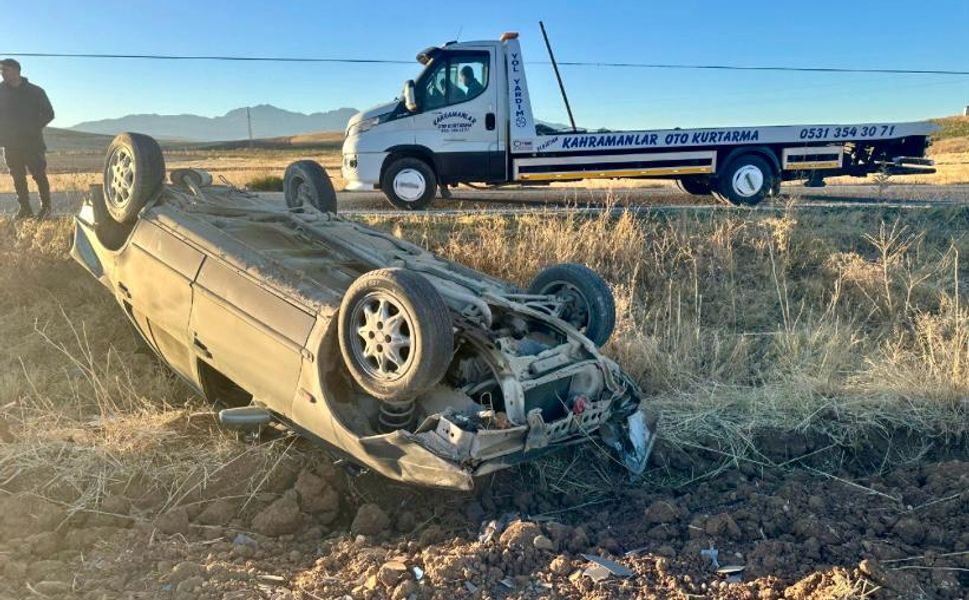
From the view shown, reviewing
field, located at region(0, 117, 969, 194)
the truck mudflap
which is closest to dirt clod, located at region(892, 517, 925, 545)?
field, located at region(0, 117, 969, 194)

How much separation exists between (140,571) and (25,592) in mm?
437

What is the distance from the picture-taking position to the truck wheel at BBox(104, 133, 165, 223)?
15.8ft

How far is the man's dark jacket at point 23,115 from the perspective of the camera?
864 cm

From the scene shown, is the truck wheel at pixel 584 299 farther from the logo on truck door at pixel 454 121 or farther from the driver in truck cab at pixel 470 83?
the driver in truck cab at pixel 470 83

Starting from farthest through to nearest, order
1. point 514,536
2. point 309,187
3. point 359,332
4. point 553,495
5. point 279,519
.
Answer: point 309,187 < point 553,495 < point 279,519 < point 359,332 < point 514,536

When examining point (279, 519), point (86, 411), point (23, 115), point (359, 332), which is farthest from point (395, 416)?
point (23, 115)

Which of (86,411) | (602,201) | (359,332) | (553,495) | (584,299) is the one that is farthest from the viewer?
(602,201)

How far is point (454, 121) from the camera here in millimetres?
10961

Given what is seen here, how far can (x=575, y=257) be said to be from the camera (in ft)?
26.3

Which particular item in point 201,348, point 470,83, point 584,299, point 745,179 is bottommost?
point 201,348

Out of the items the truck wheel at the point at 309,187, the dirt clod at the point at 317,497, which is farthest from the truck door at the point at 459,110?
the dirt clod at the point at 317,497

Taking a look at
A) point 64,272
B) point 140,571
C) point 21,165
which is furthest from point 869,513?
point 21,165

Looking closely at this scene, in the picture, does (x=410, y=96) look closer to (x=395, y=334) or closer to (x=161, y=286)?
(x=161, y=286)

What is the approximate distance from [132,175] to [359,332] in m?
2.40
